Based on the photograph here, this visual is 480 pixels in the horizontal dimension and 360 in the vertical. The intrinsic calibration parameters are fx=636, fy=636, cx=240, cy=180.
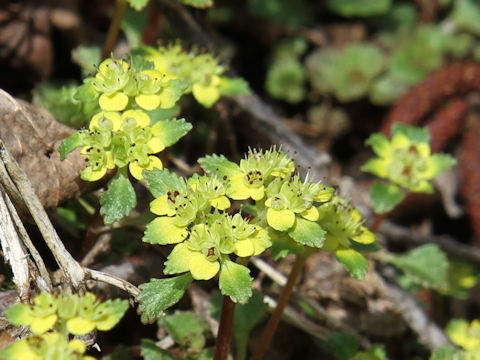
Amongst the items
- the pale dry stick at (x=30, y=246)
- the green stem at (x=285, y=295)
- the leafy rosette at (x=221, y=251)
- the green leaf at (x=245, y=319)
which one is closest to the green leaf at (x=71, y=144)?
the pale dry stick at (x=30, y=246)

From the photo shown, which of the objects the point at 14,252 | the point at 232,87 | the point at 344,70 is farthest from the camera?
the point at 344,70

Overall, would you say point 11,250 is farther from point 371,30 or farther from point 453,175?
point 371,30

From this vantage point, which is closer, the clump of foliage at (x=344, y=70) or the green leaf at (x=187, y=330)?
the green leaf at (x=187, y=330)

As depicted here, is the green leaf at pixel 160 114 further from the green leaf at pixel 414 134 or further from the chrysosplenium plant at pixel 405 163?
the green leaf at pixel 414 134

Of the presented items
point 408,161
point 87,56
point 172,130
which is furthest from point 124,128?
point 408,161

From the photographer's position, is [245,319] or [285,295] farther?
[245,319]

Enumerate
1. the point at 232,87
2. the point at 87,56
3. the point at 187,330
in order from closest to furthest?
the point at 187,330
the point at 232,87
the point at 87,56

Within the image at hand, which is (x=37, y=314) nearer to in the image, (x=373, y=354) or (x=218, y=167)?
(x=218, y=167)

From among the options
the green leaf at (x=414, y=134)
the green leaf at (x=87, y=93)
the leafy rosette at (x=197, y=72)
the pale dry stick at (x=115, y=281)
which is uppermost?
the green leaf at (x=414, y=134)
